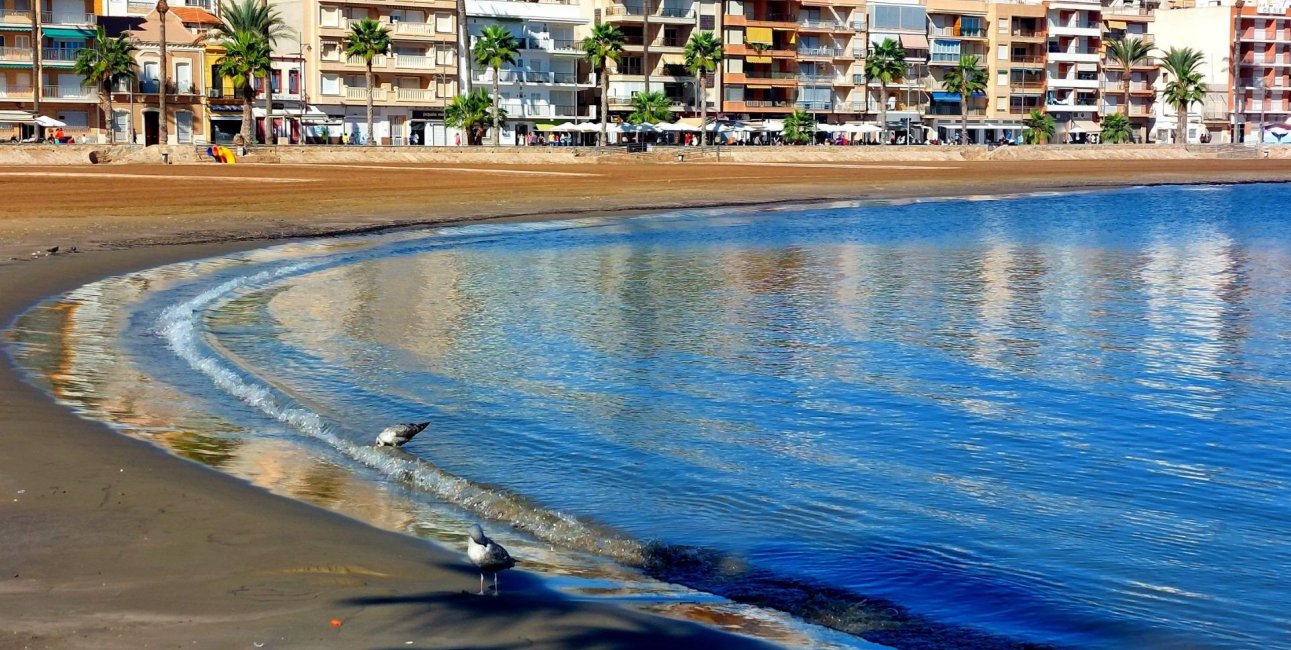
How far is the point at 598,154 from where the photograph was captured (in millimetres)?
79750

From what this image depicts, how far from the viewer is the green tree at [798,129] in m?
103

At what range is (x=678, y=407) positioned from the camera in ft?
42.9

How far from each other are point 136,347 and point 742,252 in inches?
635

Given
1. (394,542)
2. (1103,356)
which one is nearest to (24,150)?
(1103,356)

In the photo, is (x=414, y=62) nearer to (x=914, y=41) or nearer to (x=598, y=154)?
(x=598, y=154)

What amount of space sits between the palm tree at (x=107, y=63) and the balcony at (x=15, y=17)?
5.18 meters

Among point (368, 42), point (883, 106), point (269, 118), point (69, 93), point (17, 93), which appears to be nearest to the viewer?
point (269, 118)

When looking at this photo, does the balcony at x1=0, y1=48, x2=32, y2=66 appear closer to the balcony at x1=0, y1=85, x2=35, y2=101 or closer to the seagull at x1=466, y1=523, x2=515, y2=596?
the balcony at x1=0, y1=85, x2=35, y2=101

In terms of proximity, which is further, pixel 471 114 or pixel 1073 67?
pixel 1073 67

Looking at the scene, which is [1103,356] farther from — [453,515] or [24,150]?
[24,150]

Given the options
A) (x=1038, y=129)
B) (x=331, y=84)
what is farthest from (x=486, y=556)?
(x=1038, y=129)

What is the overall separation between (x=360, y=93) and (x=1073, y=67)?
62263 millimetres

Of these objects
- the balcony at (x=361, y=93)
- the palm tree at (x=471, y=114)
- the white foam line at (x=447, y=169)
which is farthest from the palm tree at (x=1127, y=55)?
the white foam line at (x=447, y=169)

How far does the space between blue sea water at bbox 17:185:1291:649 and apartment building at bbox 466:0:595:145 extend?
75989 mm
